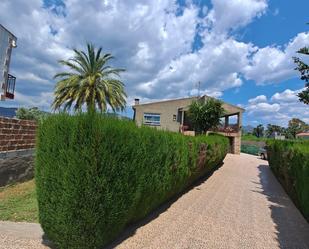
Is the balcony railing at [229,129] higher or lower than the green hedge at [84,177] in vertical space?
higher

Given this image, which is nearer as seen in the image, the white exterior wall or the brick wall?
the brick wall

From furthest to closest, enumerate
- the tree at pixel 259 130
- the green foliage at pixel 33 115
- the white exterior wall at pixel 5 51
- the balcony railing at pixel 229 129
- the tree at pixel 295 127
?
the tree at pixel 259 130 < the tree at pixel 295 127 < the balcony railing at pixel 229 129 < the white exterior wall at pixel 5 51 < the green foliage at pixel 33 115

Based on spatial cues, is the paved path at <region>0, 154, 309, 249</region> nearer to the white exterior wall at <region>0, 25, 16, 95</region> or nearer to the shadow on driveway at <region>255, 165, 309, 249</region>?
the shadow on driveway at <region>255, 165, 309, 249</region>

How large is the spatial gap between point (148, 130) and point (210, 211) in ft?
9.62

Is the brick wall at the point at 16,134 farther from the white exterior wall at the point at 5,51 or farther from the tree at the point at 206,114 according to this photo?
the tree at the point at 206,114

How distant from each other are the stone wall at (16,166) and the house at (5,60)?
856 centimetres

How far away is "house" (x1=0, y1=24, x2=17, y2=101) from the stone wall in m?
8.56

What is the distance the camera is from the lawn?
4.56m

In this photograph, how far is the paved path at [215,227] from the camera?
→ 393 cm

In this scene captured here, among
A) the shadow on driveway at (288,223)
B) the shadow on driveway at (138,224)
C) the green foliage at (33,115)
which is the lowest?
the shadow on driveway at (288,223)

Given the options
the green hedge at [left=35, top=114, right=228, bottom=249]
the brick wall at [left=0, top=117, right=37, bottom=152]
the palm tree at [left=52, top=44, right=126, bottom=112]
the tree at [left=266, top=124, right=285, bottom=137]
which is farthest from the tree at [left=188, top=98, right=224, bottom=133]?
the tree at [left=266, top=124, right=285, bottom=137]

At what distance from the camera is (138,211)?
4.27 metres

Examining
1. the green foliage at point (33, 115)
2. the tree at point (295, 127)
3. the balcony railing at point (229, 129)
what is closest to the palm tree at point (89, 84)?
the green foliage at point (33, 115)

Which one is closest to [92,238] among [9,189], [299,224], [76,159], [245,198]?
[76,159]
